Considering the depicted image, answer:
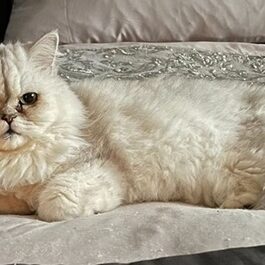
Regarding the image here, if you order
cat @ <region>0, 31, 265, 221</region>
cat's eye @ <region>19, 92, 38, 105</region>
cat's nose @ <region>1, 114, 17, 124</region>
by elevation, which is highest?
cat's eye @ <region>19, 92, 38, 105</region>

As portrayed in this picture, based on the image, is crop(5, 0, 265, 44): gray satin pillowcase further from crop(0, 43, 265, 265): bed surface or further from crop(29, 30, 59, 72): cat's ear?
crop(0, 43, 265, 265): bed surface

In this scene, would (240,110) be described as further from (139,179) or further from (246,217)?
(246,217)

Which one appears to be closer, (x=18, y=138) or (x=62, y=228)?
(x=62, y=228)

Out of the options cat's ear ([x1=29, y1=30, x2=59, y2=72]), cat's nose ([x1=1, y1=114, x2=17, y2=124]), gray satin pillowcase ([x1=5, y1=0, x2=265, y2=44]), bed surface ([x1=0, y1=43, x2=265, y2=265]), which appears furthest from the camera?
gray satin pillowcase ([x1=5, y1=0, x2=265, y2=44])

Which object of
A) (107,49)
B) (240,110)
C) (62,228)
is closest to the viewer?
(62,228)

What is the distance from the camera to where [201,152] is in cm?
162

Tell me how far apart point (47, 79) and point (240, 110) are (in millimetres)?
538

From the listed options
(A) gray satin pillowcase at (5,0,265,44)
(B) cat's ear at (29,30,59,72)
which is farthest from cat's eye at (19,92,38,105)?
(A) gray satin pillowcase at (5,0,265,44)

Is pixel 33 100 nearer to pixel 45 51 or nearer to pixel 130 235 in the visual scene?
pixel 45 51

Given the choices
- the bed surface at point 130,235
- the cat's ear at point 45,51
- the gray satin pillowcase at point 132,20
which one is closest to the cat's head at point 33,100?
the cat's ear at point 45,51

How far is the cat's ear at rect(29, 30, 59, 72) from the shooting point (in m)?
1.56

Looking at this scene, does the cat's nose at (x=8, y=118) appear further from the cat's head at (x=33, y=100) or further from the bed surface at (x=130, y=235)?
the bed surface at (x=130, y=235)

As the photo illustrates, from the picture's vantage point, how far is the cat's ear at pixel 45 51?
5.13ft

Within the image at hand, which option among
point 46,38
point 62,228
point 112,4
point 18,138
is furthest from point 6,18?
point 62,228
